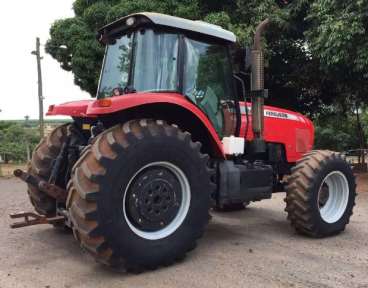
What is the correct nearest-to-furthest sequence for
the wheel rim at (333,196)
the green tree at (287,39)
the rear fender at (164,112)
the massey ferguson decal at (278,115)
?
the rear fender at (164,112) < the wheel rim at (333,196) < the massey ferguson decal at (278,115) < the green tree at (287,39)

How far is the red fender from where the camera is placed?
4281 millimetres

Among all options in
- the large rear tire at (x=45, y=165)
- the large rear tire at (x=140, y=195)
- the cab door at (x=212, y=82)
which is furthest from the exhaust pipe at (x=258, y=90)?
the large rear tire at (x=45, y=165)

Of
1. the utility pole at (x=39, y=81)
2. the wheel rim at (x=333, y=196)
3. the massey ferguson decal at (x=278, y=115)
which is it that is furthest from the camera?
the utility pole at (x=39, y=81)

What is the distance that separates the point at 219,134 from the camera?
18.5 feet

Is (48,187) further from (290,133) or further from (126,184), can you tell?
(290,133)

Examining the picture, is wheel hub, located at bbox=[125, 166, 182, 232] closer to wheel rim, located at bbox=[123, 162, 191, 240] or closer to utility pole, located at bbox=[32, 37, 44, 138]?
wheel rim, located at bbox=[123, 162, 191, 240]

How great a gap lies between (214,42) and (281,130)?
69.7 inches

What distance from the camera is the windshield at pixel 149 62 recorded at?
491 centimetres

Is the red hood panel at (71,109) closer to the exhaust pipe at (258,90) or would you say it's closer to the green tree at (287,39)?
the exhaust pipe at (258,90)

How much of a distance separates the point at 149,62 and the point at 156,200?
57.5 inches

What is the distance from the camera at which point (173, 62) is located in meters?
5.09

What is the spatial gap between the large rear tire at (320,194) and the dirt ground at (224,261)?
19 cm

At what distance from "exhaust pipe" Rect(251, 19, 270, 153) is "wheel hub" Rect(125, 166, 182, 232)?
1.67 metres

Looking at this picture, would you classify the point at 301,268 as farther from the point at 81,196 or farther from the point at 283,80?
the point at 283,80
